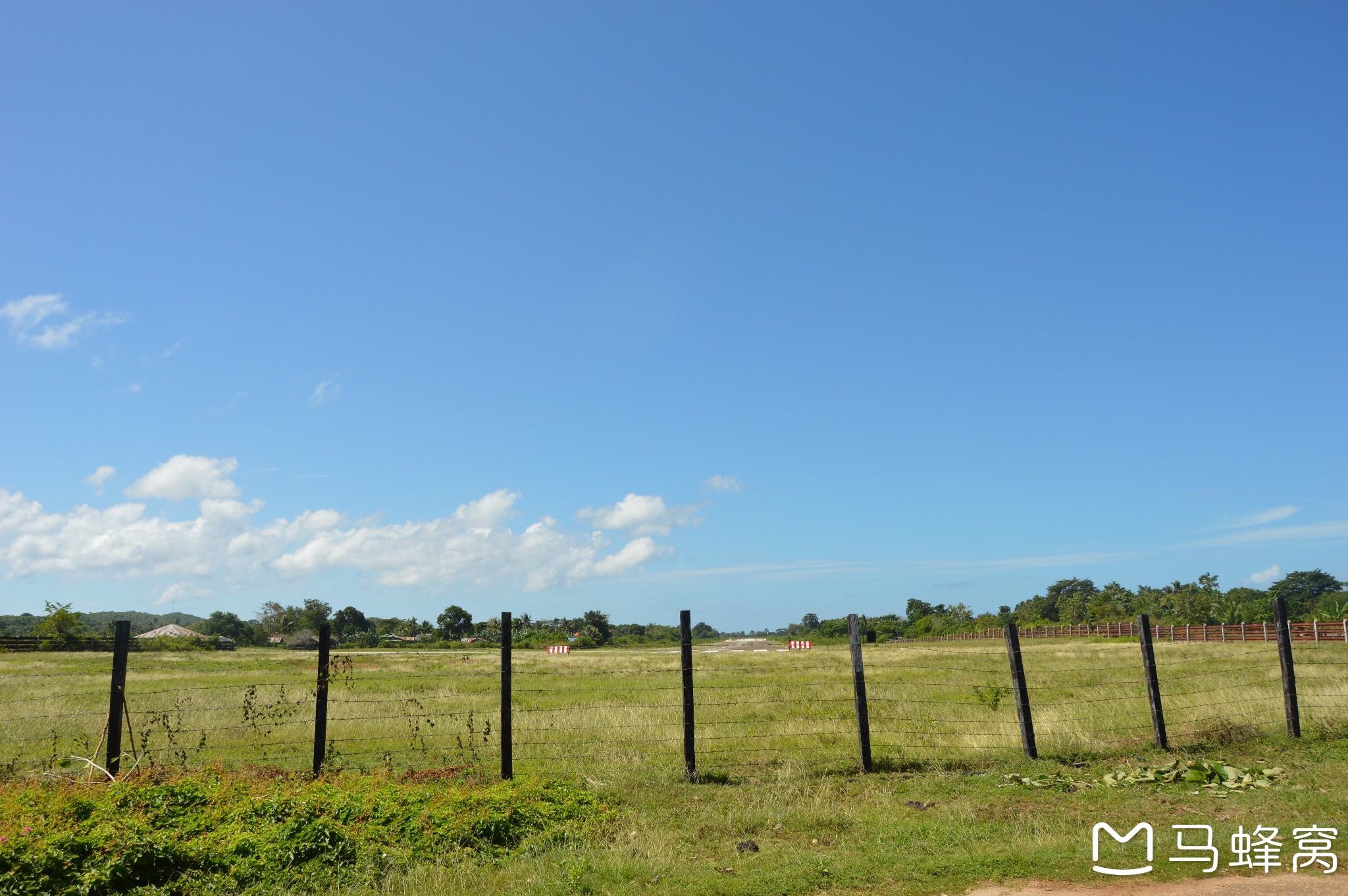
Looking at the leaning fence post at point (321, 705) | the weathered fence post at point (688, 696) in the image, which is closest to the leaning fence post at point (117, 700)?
the leaning fence post at point (321, 705)

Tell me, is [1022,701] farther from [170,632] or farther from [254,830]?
[170,632]

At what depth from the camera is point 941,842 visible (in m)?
7.36

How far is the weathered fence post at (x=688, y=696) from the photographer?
10.4 metres

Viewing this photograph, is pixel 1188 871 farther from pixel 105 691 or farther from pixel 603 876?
pixel 105 691

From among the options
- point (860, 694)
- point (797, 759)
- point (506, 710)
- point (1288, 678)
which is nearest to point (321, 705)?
point (506, 710)

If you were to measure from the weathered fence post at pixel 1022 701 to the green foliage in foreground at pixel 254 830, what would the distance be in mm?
6597

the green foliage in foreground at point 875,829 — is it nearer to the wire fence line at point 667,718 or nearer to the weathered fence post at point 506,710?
the wire fence line at point 667,718

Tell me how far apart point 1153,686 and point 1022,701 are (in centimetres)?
248

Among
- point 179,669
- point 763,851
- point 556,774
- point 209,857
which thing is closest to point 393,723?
point 556,774

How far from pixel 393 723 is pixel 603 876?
12222 mm

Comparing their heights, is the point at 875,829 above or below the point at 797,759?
above

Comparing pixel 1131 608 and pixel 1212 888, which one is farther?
pixel 1131 608

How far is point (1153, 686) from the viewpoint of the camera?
12.2 meters

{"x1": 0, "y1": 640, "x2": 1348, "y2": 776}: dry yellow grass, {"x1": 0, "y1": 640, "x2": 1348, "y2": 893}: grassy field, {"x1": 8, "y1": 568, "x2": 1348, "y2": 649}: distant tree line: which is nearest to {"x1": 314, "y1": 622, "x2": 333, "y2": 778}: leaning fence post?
{"x1": 0, "y1": 640, "x2": 1348, "y2": 776}: dry yellow grass
